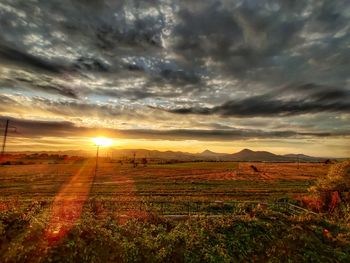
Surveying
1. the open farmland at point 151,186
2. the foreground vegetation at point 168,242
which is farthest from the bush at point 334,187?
the foreground vegetation at point 168,242

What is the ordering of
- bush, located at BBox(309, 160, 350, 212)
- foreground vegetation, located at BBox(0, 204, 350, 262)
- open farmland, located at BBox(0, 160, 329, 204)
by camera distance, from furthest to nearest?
open farmland, located at BBox(0, 160, 329, 204), bush, located at BBox(309, 160, 350, 212), foreground vegetation, located at BBox(0, 204, 350, 262)

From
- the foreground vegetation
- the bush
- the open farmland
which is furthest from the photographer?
the open farmland

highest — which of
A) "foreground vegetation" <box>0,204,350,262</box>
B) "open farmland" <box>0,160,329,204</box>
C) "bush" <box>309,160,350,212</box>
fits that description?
"bush" <box>309,160,350,212</box>

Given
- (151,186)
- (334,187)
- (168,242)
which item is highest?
(334,187)

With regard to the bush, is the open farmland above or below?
below

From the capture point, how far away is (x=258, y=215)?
19469mm

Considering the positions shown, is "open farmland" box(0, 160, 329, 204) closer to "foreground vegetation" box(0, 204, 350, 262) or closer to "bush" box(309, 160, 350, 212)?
"bush" box(309, 160, 350, 212)

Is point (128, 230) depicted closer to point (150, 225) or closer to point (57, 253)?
point (150, 225)

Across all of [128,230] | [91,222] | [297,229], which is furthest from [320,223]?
[91,222]

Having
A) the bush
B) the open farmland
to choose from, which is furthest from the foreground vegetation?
the open farmland

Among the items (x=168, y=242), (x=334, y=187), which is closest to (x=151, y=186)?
(x=334, y=187)

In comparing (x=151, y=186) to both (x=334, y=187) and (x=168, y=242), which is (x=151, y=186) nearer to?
(x=334, y=187)

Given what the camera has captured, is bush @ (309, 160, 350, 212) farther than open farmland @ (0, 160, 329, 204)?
No

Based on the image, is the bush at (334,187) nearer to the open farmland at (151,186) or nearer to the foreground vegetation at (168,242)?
the open farmland at (151,186)
